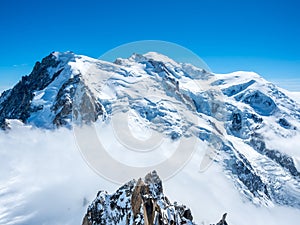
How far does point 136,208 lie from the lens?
44.7 meters

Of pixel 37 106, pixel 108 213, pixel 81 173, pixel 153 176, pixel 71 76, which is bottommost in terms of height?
pixel 108 213

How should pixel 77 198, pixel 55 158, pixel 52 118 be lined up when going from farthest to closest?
pixel 55 158 < pixel 52 118 < pixel 77 198

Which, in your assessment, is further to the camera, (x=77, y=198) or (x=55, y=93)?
(x=55, y=93)

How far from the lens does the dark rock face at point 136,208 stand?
43.0 meters

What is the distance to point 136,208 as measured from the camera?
147ft

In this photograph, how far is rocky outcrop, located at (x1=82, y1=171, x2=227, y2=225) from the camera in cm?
4300

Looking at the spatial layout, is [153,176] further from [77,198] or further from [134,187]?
[77,198]

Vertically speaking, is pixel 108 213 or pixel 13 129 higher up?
pixel 13 129

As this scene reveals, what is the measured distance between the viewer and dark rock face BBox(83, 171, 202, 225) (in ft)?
141

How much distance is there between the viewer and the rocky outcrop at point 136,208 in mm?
43000

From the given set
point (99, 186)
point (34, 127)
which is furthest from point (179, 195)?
point (34, 127)

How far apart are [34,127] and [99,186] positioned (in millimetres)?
54731

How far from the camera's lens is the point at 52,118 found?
17738cm

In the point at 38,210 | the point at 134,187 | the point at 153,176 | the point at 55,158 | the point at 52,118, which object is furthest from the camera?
the point at 55,158
